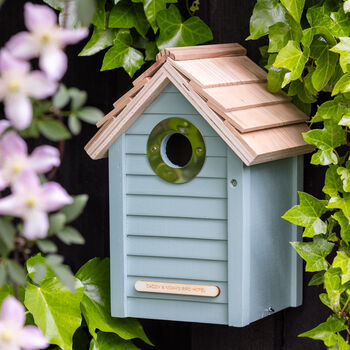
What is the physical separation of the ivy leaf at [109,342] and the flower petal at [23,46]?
123 centimetres

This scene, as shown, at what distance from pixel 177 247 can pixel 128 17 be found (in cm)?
59

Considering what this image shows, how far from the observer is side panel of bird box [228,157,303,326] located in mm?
1597

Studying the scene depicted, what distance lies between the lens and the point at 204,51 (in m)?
1.70

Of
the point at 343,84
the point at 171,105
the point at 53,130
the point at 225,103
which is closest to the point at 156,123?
the point at 171,105

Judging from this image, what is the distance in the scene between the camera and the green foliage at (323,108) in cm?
158

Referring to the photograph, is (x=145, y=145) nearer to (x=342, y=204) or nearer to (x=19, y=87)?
(x=342, y=204)

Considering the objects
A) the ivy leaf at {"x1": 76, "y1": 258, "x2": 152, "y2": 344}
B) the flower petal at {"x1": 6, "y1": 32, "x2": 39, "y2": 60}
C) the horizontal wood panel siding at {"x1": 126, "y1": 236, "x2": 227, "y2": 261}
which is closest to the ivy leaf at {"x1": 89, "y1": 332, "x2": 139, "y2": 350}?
the ivy leaf at {"x1": 76, "y1": 258, "x2": 152, "y2": 344}

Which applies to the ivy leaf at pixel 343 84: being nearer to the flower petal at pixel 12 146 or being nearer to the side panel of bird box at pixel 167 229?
the side panel of bird box at pixel 167 229

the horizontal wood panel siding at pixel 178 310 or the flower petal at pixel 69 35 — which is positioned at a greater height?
the flower petal at pixel 69 35

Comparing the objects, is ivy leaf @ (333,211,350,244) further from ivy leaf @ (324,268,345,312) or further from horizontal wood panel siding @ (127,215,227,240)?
horizontal wood panel siding @ (127,215,227,240)

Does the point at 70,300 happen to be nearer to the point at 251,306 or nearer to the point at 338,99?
the point at 251,306

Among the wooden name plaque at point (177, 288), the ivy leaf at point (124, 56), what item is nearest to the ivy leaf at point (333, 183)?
the wooden name plaque at point (177, 288)

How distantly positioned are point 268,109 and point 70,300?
60 cm

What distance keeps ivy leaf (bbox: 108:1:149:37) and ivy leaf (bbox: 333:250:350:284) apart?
717 millimetres
